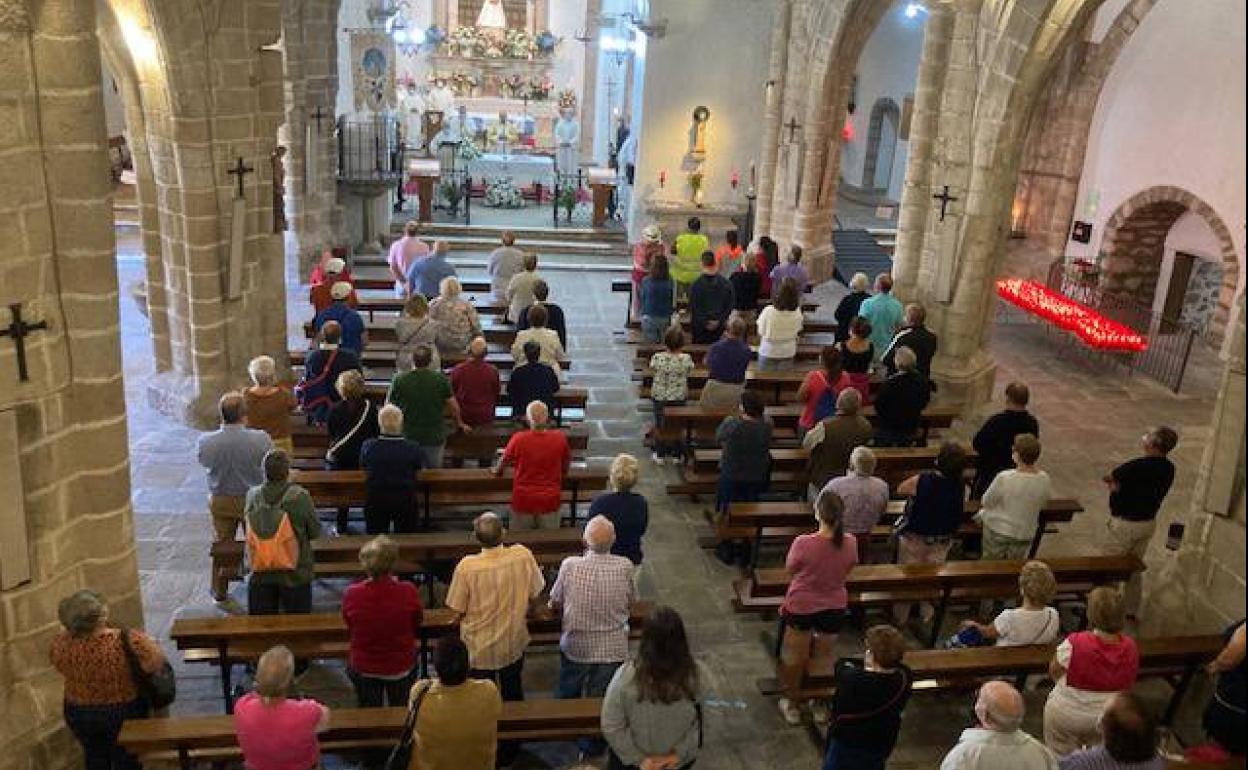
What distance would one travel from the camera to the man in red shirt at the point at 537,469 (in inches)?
295

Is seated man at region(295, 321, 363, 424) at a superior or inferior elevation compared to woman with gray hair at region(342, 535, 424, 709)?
superior

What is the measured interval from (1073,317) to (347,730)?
1227 centimetres

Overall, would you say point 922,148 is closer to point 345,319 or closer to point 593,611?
point 345,319

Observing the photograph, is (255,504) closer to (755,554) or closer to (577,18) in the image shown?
(755,554)

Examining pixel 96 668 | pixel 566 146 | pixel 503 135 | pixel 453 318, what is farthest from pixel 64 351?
pixel 503 135

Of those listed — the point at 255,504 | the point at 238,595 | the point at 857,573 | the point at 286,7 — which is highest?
the point at 286,7

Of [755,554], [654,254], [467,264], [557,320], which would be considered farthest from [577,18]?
[755,554]

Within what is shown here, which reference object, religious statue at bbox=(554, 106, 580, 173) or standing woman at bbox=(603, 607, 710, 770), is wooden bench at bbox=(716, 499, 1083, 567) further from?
religious statue at bbox=(554, 106, 580, 173)

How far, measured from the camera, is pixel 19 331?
18.0 ft

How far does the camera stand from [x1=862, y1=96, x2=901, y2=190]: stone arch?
80.9ft

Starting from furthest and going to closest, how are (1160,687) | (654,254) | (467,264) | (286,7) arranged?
1. (467,264)
2. (286,7)
3. (654,254)
4. (1160,687)

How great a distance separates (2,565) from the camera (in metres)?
5.59

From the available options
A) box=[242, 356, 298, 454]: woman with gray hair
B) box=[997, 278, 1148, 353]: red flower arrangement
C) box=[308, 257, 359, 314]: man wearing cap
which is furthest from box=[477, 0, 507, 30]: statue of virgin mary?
box=[242, 356, 298, 454]: woman with gray hair

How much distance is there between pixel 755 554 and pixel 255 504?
3704 mm
